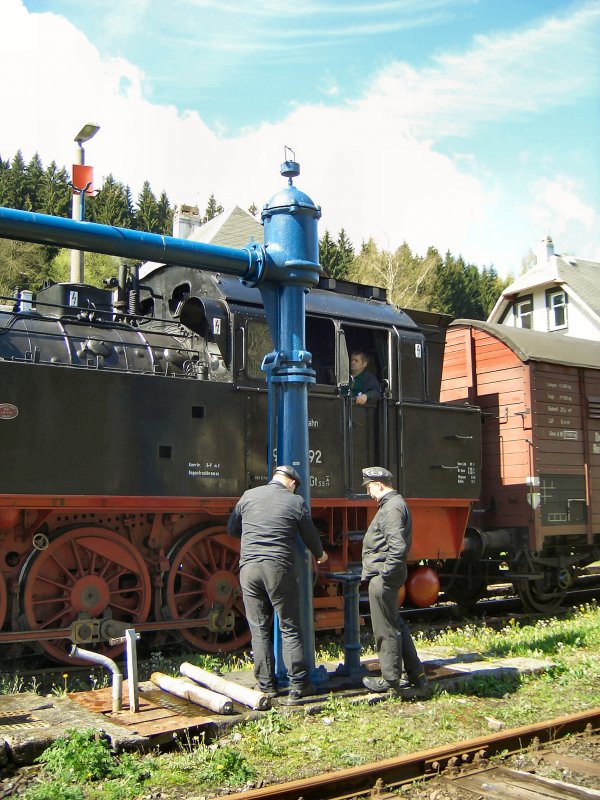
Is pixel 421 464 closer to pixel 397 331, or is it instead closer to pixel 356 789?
pixel 397 331

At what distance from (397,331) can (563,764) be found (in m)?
5.60

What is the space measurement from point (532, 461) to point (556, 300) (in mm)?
24949

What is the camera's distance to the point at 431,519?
9.60 m

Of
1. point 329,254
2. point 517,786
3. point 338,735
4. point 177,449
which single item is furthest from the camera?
point 329,254

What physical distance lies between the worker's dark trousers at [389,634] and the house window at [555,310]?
29.8m

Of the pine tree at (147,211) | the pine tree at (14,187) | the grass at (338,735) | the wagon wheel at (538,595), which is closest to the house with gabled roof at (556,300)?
the wagon wheel at (538,595)

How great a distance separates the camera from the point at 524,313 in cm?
3491

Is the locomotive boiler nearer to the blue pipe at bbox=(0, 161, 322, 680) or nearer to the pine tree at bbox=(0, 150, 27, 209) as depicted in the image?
the blue pipe at bbox=(0, 161, 322, 680)

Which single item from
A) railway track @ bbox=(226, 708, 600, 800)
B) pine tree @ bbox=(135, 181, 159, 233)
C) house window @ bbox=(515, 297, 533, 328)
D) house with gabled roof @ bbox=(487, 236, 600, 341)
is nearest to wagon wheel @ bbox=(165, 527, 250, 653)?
railway track @ bbox=(226, 708, 600, 800)

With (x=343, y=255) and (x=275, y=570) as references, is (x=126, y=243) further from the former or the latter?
(x=343, y=255)

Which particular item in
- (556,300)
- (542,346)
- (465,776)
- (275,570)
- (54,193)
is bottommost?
(465,776)

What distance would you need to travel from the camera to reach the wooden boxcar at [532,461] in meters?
10.9

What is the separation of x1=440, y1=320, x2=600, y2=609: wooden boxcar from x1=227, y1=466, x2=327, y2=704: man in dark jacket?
5.46m

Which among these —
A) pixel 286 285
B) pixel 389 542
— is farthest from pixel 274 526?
pixel 286 285
